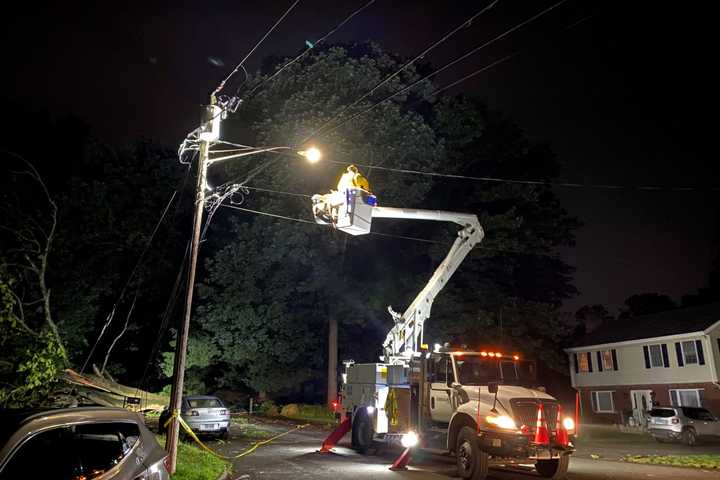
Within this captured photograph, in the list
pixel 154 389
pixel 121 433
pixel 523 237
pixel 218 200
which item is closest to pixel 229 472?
pixel 218 200

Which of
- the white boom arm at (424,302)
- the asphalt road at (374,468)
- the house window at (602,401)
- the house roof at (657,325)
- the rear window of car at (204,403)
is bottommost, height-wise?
the asphalt road at (374,468)

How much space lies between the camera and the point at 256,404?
1460 inches

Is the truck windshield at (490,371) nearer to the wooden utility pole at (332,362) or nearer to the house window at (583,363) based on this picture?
the wooden utility pole at (332,362)

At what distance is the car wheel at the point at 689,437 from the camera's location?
69.5 feet

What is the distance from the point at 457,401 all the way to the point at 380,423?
3527 millimetres

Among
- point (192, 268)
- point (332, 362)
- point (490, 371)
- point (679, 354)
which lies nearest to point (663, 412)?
point (679, 354)

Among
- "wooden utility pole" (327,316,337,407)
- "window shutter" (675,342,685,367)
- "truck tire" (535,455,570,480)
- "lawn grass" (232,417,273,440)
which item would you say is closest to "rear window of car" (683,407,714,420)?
"window shutter" (675,342,685,367)

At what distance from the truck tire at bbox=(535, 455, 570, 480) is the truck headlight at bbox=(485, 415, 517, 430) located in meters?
1.68

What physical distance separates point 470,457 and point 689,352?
2583cm

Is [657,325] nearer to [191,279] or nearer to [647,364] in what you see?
[647,364]

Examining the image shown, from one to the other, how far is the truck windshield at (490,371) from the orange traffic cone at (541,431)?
1510 millimetres

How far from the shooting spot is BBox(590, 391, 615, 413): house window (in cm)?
3612

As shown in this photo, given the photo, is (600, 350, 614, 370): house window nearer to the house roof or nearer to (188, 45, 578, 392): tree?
the house roof

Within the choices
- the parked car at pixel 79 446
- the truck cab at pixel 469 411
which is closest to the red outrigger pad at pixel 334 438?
the truck cab at pixel 469 411
